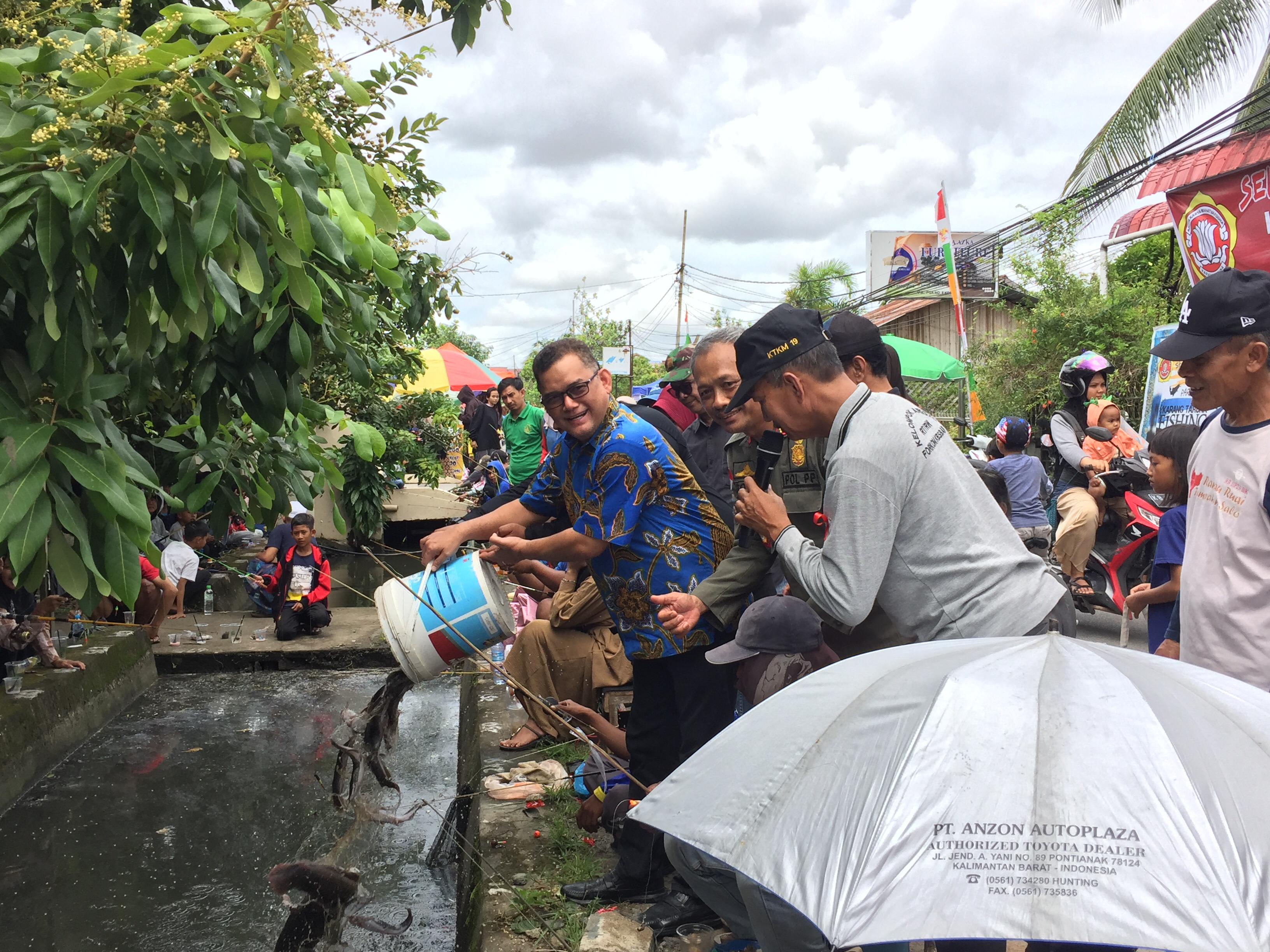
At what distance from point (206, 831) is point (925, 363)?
43.9 feet

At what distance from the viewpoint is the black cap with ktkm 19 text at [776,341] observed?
7.26 ft

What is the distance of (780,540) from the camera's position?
2.26 m

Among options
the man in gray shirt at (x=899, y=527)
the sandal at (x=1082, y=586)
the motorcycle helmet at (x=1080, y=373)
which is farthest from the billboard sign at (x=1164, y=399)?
the man in gray shirt at (x=899, y=527)

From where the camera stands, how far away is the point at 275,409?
2543mm

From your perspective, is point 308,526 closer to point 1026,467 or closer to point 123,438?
point 1026,467

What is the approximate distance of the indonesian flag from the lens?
42.9 feet

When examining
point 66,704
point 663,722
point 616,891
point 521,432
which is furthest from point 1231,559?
point 521,432

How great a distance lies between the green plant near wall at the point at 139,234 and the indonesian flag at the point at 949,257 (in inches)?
447

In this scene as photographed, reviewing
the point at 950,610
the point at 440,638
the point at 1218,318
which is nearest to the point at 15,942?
the point at 440,638

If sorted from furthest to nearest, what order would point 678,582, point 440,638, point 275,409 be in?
point 440,638
point 678,582
point 275,409

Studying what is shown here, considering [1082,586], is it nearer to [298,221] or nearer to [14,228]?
[298,221]

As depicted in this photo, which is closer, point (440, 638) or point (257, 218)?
point (257, 218)

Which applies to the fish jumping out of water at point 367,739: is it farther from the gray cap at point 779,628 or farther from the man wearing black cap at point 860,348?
the man wearing black cap at point 860,348

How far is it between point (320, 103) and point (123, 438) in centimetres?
169
